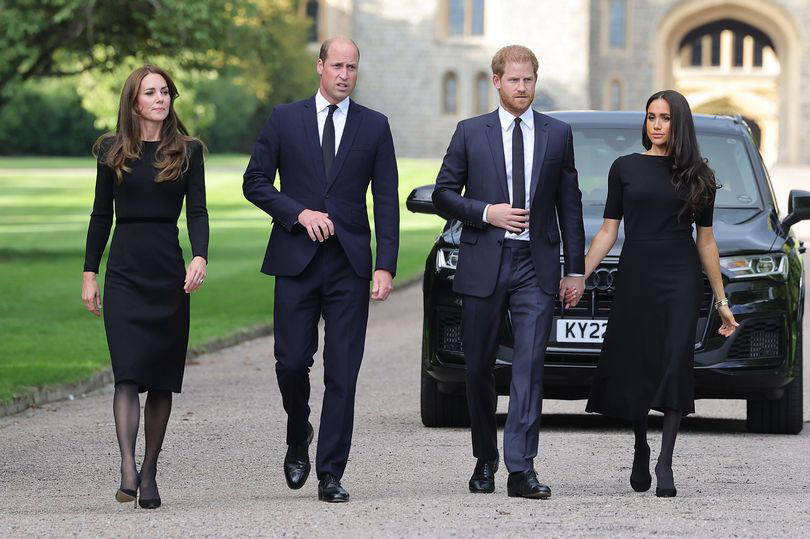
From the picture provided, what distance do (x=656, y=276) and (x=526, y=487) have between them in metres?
1.09

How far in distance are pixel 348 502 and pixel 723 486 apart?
166cm

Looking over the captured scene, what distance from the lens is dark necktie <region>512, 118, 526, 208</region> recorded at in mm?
6988

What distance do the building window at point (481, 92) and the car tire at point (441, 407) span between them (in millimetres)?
65388

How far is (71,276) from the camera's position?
2270 centimetres

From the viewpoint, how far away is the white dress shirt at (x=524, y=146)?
7000 mm

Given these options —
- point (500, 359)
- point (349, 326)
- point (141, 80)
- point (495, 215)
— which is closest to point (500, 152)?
point (495, 215)

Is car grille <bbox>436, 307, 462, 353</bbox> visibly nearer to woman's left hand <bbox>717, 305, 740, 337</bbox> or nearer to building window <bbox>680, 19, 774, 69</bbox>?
woman's left hand <bbox>717, 305, 740, 337</bbox>

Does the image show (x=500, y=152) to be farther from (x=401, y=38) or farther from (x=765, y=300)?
(x=401, y=38)

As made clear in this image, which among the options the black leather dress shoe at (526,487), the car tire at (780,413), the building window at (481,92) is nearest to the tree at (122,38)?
the car tire at (780,413)

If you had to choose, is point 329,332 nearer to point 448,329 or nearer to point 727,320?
point 727,320

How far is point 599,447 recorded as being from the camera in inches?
340

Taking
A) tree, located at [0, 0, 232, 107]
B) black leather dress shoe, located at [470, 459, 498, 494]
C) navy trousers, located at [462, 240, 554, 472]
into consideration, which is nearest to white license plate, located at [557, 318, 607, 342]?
navy trousers, located at [462, 240, 554, 472]

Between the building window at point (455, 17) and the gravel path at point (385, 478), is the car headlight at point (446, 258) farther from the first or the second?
the building window at point (455, 17)

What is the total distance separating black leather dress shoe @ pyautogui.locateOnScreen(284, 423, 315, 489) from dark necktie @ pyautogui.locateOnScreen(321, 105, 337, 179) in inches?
43.1
